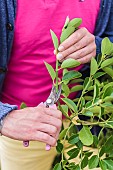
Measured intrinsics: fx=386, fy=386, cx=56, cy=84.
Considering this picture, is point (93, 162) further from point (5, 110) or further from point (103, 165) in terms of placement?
point (5, 110)

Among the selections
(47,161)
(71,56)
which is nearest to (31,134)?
(71,56)

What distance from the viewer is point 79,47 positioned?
70 centimetres

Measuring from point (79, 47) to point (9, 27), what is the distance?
0.14 meters

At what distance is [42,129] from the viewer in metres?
0.62

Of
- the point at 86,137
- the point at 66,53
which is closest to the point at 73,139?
the point at 86,137

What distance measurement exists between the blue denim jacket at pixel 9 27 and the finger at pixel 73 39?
9cm

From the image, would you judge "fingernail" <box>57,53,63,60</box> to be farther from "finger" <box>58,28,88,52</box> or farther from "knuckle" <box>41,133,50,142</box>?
"knuckle" <box>41,133,50,142</box>

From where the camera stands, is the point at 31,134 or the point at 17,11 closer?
A: the point at 31,134

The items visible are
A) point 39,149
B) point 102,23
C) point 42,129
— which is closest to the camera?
point 42,129

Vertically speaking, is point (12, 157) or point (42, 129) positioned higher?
point (42, 129)

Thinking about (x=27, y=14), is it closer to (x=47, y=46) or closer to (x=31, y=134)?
(x=47, y=46)

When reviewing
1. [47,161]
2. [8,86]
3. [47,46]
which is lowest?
[47,161]

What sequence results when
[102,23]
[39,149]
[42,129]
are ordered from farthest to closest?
[39,149] < [102,23] < [42,129]

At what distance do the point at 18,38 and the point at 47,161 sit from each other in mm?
382
